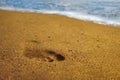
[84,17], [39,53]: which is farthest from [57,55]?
[84,17]

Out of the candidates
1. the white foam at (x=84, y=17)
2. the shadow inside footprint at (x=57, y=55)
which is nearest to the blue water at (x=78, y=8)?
the white foam at (x=84, y=17)

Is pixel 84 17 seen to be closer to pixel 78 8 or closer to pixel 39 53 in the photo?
pixel 78 8

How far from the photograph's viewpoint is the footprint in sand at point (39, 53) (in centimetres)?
392

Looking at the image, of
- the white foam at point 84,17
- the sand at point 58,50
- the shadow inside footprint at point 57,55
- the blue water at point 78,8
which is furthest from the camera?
the blue water at point 78,8

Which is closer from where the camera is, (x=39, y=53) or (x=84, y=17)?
(x=39, y=53)

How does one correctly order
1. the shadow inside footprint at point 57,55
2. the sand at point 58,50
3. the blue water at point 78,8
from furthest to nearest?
the blue water at point 78,8 → the shadow inside footprint at point 57,55 → the sand at point 58,50

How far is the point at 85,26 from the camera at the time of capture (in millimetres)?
5480

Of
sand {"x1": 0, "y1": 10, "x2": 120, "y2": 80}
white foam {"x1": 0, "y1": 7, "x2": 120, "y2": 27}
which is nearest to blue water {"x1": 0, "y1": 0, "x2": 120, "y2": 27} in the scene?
white foam {"x1": 0, "y1": 7, "x2": 120, "y2": 27}

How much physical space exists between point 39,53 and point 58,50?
1.10ft

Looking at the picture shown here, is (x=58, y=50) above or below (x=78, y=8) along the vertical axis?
below

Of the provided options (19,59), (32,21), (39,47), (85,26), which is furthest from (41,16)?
(19,59)

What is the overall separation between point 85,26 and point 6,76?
2627mm

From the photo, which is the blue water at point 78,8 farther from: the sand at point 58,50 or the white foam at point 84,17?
the sand at point 58,50

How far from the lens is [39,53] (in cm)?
Result: 407
